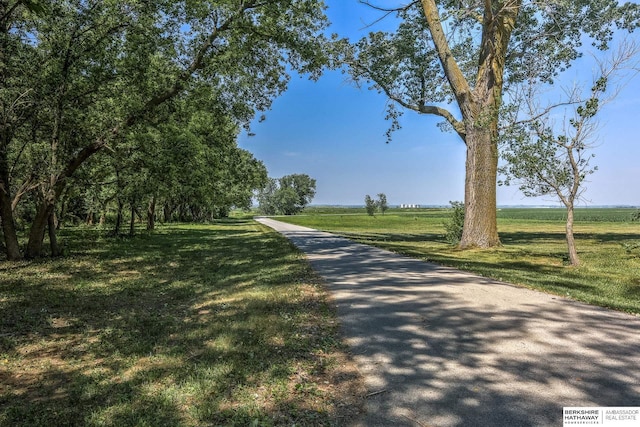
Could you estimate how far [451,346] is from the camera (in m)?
4.42

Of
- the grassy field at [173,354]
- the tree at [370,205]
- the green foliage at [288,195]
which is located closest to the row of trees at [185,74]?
the grassy field at [173,354]

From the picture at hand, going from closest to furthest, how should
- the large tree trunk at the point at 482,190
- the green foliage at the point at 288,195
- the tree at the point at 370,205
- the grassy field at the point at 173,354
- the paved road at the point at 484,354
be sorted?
the paved road at the point at 484,354, the grassy field at the point at 173,354, the large tree trunk at the point at 482,190, the tree at the point at 370,205, the green foliage at the point at 288,195

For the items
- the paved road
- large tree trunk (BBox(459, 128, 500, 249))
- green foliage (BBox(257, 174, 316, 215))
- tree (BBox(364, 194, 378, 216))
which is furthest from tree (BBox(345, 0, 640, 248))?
green foliage (BBox(257, 174, 316, 215))

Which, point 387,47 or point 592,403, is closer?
point 592,403

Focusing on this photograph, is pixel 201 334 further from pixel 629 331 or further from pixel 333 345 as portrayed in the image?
pixel 629 331

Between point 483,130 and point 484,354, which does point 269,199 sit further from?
point 484,354

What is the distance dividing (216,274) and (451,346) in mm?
7851

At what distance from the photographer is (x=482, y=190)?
15.0 meters

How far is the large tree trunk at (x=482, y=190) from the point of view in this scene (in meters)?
14.9

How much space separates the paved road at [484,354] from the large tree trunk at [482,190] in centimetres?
802

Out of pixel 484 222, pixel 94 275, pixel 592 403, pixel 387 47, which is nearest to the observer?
pixel 592 403

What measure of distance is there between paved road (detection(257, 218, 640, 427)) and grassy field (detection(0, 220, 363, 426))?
1.33 ft

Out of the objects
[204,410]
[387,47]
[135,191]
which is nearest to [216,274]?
[204,410]

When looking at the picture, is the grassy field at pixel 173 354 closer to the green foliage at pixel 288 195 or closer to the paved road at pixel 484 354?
the paved road at pixel 484 354
